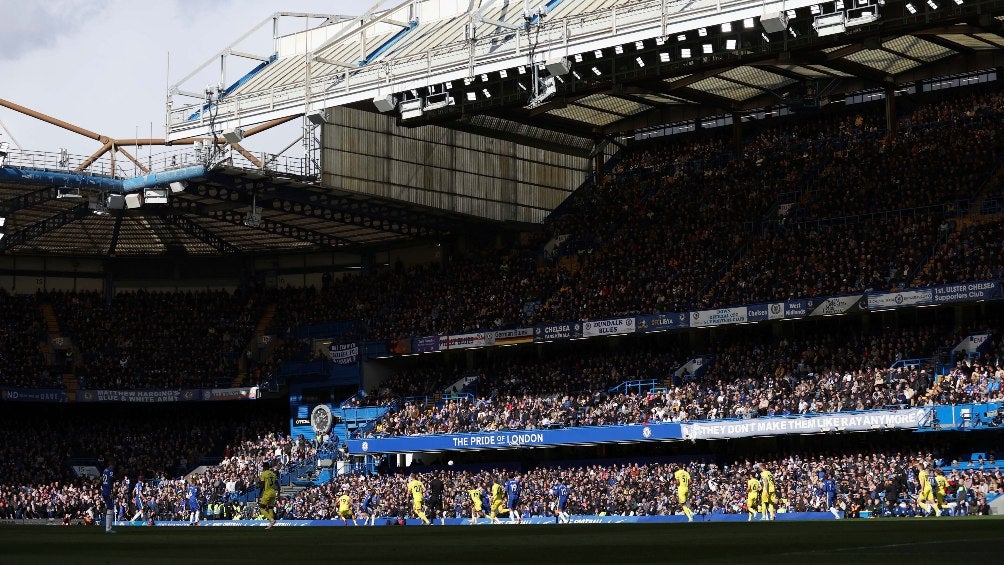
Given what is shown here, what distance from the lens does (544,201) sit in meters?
62.8

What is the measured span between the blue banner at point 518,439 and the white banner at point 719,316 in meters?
4.84

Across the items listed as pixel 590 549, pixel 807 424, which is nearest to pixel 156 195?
pixel 807 424

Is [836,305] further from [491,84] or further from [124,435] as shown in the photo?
[124,435]

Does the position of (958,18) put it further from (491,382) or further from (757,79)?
(491,382)

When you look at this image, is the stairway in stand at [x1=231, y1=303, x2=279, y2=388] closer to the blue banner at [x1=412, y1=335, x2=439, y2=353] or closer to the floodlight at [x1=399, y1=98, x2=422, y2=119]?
the blue banner at [x1=412, y1=335, x2=439, y2=353]

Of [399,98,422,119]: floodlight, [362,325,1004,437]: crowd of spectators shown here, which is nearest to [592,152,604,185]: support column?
[362,325,1004,437]: crowd of spectators

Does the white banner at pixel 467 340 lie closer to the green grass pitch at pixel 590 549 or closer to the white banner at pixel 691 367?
the white banner at pixel 691 367

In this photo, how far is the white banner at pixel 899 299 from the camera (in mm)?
44219

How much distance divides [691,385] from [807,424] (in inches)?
239

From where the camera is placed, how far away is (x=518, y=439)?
51.3 m

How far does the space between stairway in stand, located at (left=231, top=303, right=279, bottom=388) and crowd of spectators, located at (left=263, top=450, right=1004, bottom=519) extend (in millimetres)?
11415

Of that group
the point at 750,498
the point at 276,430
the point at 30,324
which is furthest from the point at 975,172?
the point at 30,324

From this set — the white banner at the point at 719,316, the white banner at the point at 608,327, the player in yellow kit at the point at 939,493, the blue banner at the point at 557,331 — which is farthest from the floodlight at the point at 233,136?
the player in yellow kit at the point at 939,493

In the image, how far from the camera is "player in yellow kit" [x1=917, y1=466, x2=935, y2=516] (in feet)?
119
